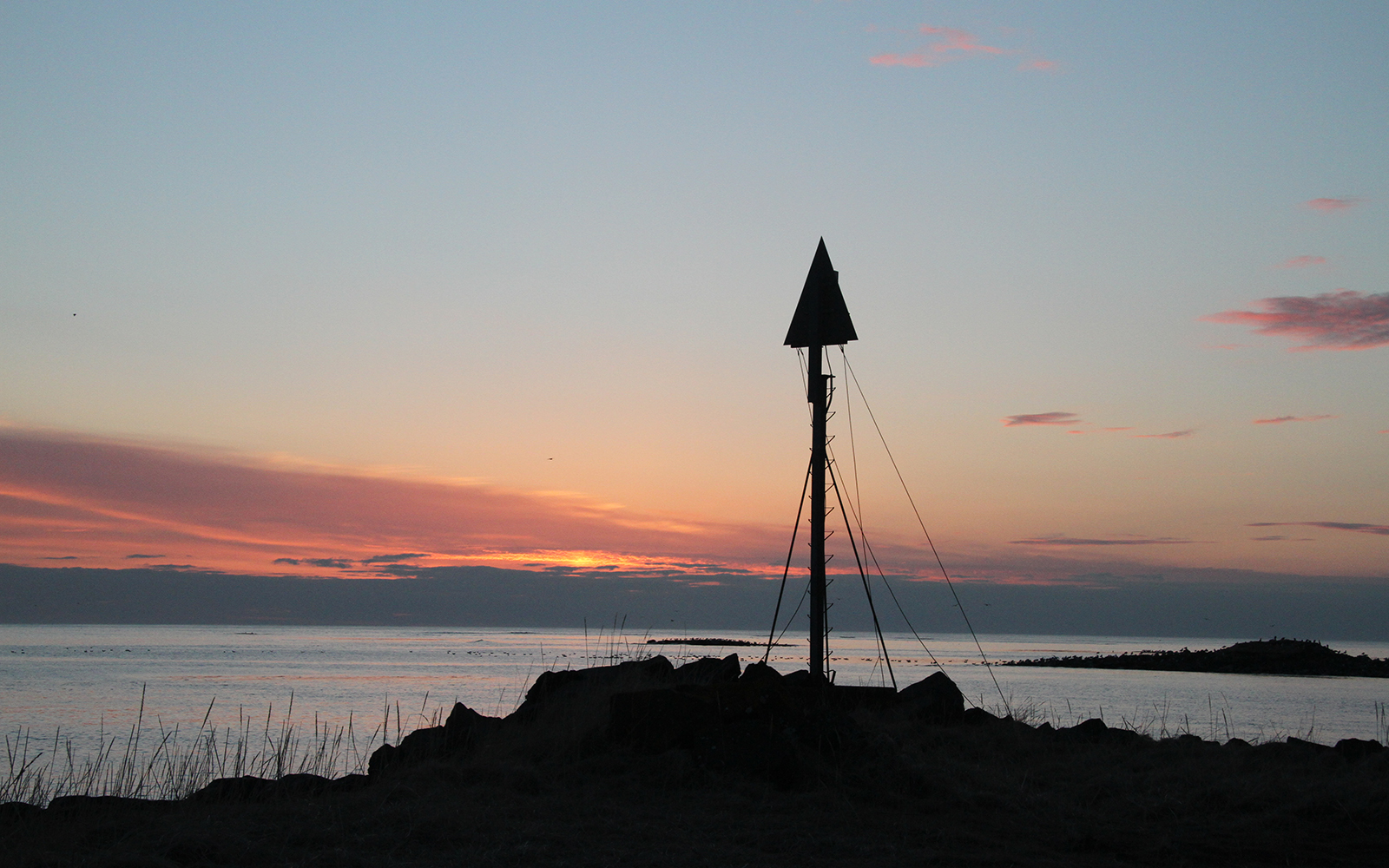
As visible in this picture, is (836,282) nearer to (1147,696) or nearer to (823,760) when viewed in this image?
(823,760)

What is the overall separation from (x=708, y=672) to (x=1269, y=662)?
80311 millimetres

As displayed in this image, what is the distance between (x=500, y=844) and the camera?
7.48m

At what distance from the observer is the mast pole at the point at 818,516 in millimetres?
15008

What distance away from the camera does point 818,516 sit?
1525cm

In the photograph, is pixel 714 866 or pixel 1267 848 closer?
pixel 714 866

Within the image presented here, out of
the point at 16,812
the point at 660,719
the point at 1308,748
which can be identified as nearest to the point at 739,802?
the point at 660,719

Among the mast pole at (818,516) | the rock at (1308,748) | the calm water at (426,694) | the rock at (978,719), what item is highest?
the mast pole at (818,516)

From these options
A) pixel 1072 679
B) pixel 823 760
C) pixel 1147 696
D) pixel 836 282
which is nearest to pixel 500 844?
pixel 823 760

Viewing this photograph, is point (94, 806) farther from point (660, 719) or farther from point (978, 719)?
point (978, 719)

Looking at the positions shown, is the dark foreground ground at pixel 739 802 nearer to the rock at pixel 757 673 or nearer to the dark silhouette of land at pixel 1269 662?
the rock at pixel 757 673

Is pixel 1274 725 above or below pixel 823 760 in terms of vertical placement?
below

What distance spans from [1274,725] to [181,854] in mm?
35946

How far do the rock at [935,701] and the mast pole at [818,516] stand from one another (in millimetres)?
1338

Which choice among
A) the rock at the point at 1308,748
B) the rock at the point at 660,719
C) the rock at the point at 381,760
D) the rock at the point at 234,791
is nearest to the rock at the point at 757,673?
the rock at the point at 660,719
